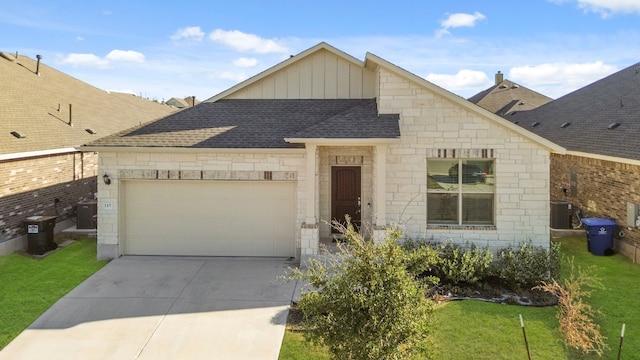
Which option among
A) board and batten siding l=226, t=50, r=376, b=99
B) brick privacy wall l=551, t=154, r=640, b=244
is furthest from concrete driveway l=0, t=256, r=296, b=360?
brick privacy wall l=551, t=154, r=640, b=244

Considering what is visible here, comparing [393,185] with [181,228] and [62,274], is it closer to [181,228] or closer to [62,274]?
[181,228]

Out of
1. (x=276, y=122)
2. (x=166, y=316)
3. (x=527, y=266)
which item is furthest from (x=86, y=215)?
(x=527, y=266)

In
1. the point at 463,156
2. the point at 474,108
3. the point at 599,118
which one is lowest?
the point at 463,156

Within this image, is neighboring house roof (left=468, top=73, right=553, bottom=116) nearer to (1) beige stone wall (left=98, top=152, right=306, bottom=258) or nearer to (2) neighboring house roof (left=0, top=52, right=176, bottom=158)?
(1) beige stone wall (left=98, top=152, right=306, bottom=258)

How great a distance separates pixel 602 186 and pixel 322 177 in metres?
8.85

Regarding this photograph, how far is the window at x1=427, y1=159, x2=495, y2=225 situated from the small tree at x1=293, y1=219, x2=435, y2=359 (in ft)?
19.7

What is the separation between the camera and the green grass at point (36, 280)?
792 centimetres

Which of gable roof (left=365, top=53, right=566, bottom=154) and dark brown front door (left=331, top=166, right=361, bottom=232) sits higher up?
gable roof (left=365, top=53, right=566, bottom=154)

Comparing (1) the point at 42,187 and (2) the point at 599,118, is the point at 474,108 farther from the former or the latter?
(1) the point at 42,187

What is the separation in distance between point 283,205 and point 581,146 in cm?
1030

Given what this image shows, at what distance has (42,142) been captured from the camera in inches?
523

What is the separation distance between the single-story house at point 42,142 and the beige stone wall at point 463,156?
895 cm

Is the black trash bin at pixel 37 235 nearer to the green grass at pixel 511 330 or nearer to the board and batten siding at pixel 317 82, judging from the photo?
the board and batten siding at pixel 317 82

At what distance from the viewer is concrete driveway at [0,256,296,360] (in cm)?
690
